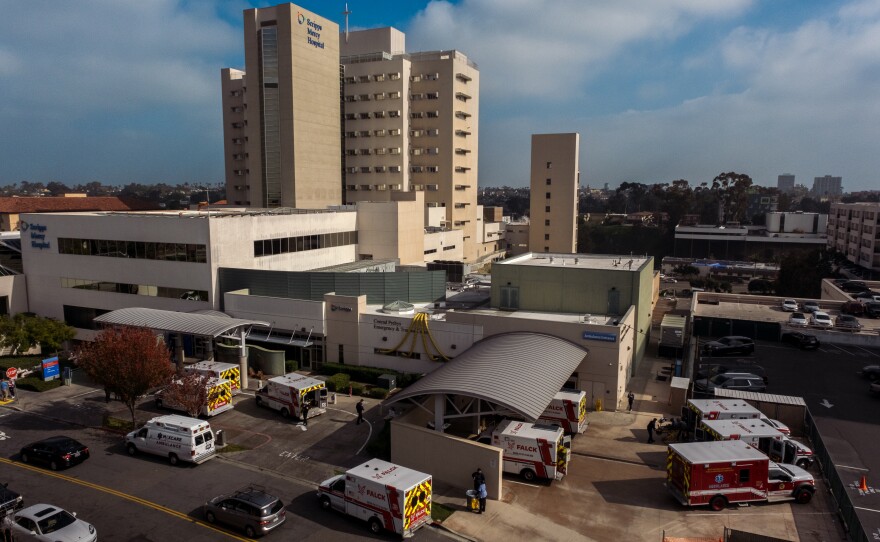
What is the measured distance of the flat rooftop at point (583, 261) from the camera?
140 ft

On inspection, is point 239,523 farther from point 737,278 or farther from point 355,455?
point 737,278

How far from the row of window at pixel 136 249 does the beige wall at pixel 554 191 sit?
62.0 metres

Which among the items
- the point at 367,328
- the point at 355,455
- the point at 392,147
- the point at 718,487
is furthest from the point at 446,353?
the point at 392,147

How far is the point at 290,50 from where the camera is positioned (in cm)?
6994

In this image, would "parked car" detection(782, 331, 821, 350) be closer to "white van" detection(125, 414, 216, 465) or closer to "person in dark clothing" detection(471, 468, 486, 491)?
"person in dark clothing" detection(471, 468, 486, 491)

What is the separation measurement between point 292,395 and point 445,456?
11055 millimetres

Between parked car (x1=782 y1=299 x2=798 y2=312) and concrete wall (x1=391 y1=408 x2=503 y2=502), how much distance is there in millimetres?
47090

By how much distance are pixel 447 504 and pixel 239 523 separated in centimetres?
760

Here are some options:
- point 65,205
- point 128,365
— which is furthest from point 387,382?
point 65,205

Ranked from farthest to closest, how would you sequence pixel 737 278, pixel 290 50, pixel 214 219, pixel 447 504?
pixel 737 278 < pixel 290 50 < pixel 214 219 < pixel 447 504

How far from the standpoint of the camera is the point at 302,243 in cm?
5381

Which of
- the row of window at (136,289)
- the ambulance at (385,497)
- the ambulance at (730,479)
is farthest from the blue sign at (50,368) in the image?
the ambulance at (730,479)

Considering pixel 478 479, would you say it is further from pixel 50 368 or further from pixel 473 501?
pixel 50 368

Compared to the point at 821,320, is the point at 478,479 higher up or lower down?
lower down
